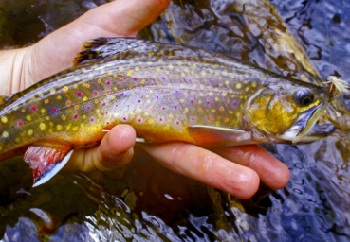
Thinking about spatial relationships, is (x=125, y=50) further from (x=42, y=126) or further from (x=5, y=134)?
(x=5, y=134)

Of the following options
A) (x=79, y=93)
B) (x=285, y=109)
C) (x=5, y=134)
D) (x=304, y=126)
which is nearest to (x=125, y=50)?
(x=79, y=93)

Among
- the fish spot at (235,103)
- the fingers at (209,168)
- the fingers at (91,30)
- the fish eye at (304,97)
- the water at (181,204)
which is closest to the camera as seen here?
the fingers at (209,168)

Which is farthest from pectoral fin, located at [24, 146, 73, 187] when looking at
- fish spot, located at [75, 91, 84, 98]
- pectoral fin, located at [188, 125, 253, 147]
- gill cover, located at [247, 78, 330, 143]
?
gill cover, located at [247, 78, 330, 143]

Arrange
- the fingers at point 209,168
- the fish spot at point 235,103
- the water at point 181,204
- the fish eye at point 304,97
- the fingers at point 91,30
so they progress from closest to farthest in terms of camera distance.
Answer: the fingers at point 209,168, the fish eye at point 304,97, the fish spot at point 235,103, the water at point 181,204, the fingers at point 91,30

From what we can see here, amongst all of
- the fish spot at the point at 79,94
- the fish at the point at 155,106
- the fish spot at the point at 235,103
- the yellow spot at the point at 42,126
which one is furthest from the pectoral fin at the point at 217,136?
the yellow spot at the point at 42,126

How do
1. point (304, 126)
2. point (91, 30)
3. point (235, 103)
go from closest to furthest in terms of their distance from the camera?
point (304, 126) < point (235, 103) < point (91, 30)

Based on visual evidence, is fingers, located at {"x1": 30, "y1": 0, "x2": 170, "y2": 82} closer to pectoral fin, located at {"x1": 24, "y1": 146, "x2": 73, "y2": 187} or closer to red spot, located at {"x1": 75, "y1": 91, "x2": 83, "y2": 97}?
red spot, located at {"x1": 75, "y1": 91, "x2": 83, "y2": 97}

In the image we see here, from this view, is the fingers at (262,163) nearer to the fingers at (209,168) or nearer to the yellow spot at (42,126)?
the fingers at (209,168)

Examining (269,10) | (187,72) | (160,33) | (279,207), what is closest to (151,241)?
(279,207)
